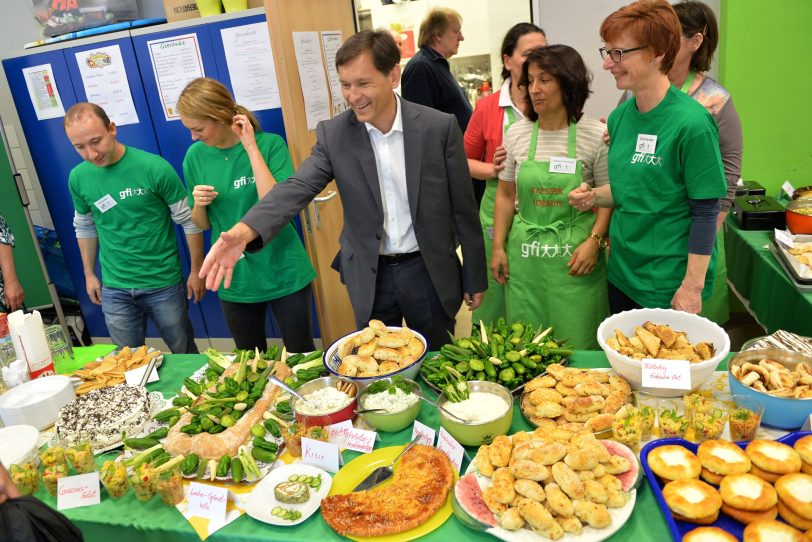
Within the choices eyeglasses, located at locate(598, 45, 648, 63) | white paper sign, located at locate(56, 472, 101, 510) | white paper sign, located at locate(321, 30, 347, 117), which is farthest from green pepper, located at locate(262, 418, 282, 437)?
white paper sign, located at locate(321, 30, 347, 117)

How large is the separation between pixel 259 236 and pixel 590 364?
49.5 inches

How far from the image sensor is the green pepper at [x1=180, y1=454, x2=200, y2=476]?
1537 mm

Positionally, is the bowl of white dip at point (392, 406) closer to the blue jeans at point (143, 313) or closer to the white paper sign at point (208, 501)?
the white paper sign at point (208, 501)

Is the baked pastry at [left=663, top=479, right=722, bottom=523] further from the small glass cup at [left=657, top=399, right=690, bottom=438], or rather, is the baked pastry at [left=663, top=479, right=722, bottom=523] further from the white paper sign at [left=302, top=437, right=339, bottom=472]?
the white paper sign at [left=302, top=437, right=339, bottom=472]

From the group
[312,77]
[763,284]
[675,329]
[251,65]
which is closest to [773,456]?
[675,329]

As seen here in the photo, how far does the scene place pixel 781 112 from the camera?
409 cm

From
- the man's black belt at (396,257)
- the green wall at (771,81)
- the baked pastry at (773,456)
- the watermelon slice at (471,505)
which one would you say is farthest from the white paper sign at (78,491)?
the green wall at (771,81)

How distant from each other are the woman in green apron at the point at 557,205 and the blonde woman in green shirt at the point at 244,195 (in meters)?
1.11

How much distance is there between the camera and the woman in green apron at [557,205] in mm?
2414

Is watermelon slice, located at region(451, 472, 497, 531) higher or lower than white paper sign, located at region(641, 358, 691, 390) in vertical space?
lower

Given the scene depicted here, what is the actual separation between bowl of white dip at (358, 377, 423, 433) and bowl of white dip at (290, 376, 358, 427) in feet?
0.14

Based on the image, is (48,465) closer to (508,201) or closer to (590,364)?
(590,364)

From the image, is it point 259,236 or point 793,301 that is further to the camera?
point 793,301

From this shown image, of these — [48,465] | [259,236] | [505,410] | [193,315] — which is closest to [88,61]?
[193,315]
